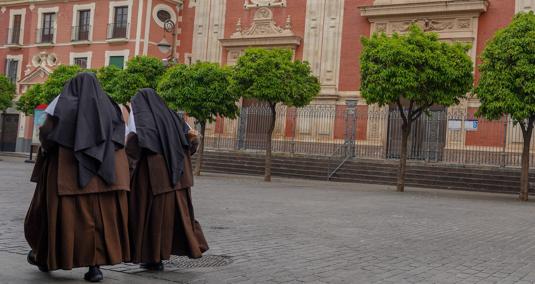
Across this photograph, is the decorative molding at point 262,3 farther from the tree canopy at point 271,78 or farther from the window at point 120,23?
the tree canopy at point 271,78

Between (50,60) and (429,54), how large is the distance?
24.3 m

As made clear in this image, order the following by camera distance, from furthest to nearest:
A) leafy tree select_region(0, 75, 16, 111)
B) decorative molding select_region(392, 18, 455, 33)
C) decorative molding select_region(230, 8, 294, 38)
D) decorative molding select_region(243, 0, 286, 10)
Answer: leafy tree select_region(0, 75, 16, 111), decorative molding select_region(243, 0, 286, 10), decorative molding select_region(230, 8, 294, 38), decorative molding select_region(392, 18, 455, 33)

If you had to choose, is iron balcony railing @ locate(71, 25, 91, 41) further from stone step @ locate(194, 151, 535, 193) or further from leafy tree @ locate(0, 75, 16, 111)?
stone step @ locate(194, 151, 535, 193)

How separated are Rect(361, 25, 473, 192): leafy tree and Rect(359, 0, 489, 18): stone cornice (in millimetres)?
6805

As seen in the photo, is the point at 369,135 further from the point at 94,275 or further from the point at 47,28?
the point at 94,275

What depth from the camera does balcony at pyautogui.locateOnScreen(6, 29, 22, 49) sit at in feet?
117

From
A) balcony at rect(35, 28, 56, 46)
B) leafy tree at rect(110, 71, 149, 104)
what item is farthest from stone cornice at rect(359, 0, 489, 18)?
balcony at rect(35, 28, 56, 46)

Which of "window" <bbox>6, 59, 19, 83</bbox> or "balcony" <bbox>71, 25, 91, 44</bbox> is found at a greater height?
"balcony" <bbox>71, 25, 91, 44</bbox>

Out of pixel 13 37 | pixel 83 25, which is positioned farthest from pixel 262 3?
pixel 13 37

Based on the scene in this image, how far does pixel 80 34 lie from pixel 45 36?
2894 millimetres

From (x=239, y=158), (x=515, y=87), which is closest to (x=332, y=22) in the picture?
(x=239, y=158)

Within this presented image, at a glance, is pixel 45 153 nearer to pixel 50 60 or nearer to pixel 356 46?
pixel 356 46

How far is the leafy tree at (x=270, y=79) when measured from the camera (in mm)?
19672

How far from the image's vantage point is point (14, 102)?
116 feet
